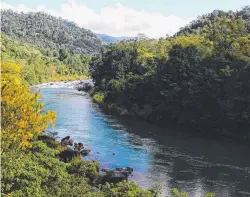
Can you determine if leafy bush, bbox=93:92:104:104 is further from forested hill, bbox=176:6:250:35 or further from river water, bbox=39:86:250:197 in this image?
forested hill, bbox=176:6:250:35

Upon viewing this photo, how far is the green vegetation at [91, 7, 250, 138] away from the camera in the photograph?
6197 cm

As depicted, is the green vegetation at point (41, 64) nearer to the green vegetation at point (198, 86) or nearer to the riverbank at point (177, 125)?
the riverbank at point (177, 125)

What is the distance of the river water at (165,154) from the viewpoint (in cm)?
3894

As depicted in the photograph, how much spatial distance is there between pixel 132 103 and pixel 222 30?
23033 millimetres

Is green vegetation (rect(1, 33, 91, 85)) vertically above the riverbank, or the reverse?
green vegetation (rect(1, 33, 91, 85))

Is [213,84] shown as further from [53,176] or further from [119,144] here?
[53,176]

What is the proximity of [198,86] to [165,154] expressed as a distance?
21.9 meters

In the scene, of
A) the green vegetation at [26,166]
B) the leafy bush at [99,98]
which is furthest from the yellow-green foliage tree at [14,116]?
the leafy bush at [99,98]

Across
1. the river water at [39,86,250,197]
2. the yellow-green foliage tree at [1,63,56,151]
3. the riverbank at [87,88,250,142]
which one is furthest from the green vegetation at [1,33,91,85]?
the yellow-green foliage tree at [1,63,56,151]

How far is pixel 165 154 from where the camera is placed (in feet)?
159

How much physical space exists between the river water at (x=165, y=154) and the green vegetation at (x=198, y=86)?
481cm

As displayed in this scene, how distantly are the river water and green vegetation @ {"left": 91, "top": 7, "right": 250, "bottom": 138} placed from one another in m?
4.81

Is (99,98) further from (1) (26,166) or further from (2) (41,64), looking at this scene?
(2) (41,64)

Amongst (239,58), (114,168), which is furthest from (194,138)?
(114,168)
